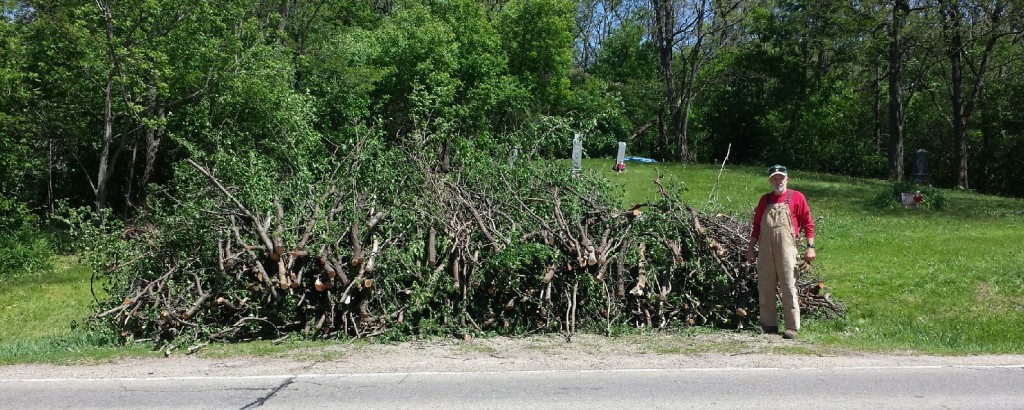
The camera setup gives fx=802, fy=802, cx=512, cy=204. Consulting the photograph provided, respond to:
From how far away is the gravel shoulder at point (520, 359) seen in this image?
7.69m

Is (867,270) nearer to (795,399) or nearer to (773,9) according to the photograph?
(795,399)

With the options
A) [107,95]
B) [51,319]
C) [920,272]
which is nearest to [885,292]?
[920,272]

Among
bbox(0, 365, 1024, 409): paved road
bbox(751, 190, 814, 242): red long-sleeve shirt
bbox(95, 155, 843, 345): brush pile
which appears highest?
bbox(751, 190, 814, 242): red long-sleeve shirt

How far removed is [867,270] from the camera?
12.9 metres

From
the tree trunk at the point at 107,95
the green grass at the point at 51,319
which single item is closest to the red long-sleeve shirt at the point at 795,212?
the green grass at the point at 51,319

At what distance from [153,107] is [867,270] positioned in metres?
16.9

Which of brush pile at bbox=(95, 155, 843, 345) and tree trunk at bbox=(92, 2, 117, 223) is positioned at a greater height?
tree trunk at bbox=(92, 2, 117, 223)

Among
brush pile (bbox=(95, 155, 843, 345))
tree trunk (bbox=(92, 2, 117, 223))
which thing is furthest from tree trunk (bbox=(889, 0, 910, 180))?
tree trunk (bbox=(92, 2, 117, 223))

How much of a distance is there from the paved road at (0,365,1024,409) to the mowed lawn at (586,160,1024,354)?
1374mm

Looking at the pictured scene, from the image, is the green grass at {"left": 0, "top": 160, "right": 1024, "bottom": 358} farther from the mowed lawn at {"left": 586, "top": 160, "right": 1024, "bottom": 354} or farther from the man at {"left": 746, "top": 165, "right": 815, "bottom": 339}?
the man at {"left": 746, "top": 165, "right": 815, "bottom": 339}

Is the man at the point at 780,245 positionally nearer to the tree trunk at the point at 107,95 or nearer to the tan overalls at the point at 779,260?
the tan overalls at the point at 779,260

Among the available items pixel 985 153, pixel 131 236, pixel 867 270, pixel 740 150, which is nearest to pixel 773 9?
pixel 740 150

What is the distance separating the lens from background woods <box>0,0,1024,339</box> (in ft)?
30.2

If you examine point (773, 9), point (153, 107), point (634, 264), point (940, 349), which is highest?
point (773, 9)
